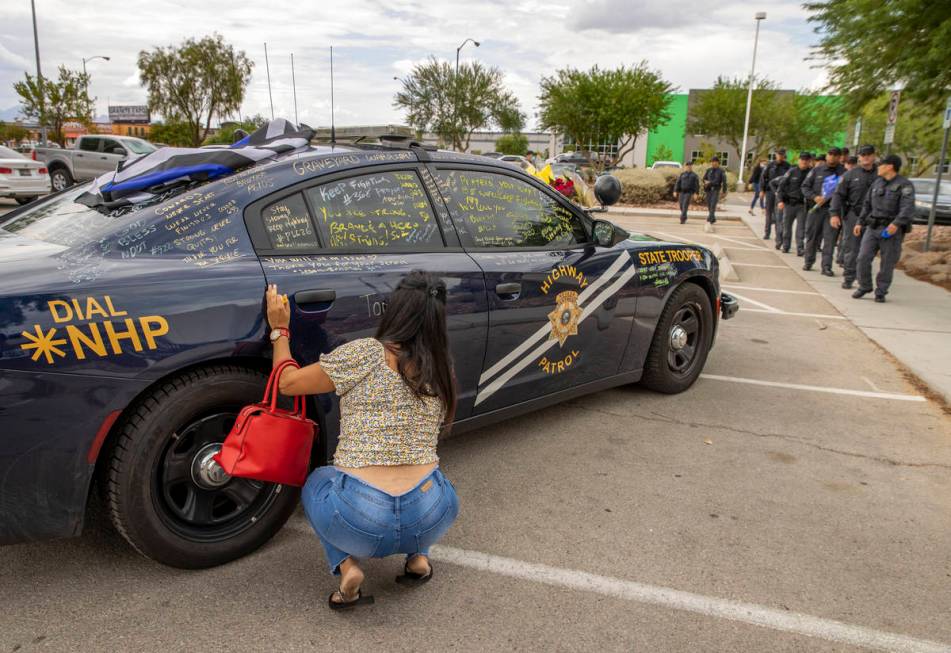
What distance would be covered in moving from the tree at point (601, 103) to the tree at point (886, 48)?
25323mm

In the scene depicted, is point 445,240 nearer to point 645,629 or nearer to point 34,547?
point 645,629

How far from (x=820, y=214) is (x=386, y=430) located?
10.4 meters

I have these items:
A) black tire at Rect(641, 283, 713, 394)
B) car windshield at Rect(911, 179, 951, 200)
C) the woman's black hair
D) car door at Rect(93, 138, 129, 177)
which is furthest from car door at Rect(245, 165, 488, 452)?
car windshield at Rect(911, 179, 951, 200)

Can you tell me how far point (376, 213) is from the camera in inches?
123

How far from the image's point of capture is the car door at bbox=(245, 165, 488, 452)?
8.98 ft

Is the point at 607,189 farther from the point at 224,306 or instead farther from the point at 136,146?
the point at 136,146

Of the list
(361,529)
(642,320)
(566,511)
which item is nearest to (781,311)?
(642,320)

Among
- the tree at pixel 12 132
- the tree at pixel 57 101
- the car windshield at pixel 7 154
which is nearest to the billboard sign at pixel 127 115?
the tree at pixel 12 132

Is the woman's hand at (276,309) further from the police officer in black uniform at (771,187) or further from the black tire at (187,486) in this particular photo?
the police officer in black uniform at (771,187)

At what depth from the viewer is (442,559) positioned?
9.24 feet

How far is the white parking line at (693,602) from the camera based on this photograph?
2.42 meters

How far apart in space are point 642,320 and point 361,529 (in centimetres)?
262

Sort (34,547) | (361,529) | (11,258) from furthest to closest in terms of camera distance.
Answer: (34,547) < (11,258) < (361,529)

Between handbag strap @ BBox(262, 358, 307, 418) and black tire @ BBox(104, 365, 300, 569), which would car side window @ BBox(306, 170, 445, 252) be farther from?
black tire @ BBox(104, 365, 300, 569)
